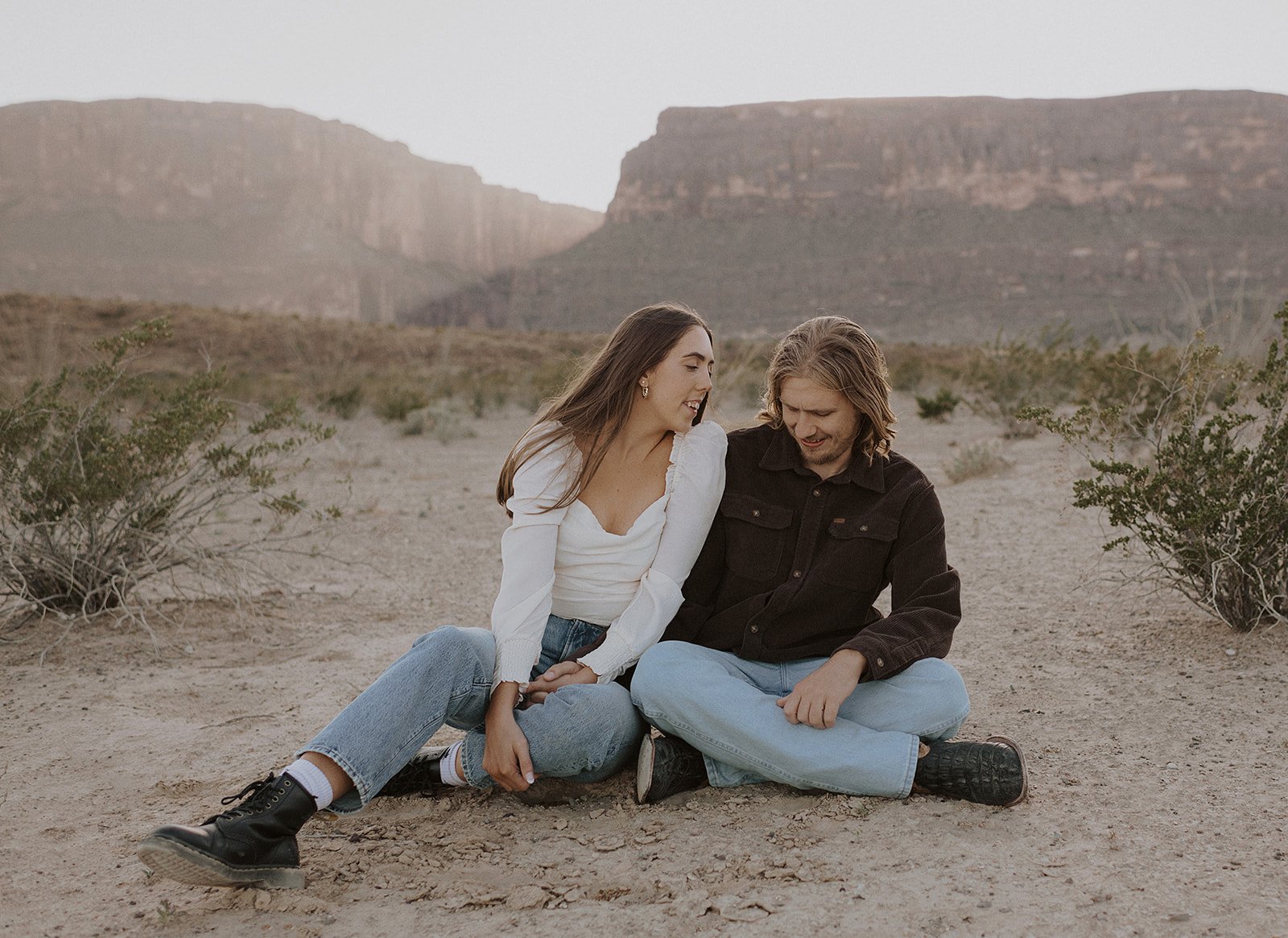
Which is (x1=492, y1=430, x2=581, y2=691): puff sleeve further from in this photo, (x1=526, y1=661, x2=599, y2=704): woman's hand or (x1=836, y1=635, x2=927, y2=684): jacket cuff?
(x1=836, y1=635, x2=927, y2=684): jacket cuff

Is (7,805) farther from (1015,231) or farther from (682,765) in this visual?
(1015,231)

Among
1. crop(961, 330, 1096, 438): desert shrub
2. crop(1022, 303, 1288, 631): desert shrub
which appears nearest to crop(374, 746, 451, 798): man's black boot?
crop(1022, 303, 1288, 631): desert shrub

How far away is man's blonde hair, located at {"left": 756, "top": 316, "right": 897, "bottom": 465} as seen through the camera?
7.95 feet

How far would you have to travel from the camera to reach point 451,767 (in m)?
2.44

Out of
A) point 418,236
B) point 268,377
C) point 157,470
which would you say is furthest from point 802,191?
point 157,470

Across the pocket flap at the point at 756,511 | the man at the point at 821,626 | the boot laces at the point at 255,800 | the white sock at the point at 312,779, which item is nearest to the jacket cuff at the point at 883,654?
the man at the point at 821,626

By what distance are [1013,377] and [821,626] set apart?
9392 mm

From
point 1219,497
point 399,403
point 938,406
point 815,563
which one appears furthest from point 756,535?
point 399,403

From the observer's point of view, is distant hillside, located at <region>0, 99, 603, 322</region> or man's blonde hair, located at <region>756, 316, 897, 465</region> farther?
distant hillside, located at <region>0, 99, 603, 322</region>

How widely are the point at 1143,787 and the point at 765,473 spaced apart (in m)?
1.17

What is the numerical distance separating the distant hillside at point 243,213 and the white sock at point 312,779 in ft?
223

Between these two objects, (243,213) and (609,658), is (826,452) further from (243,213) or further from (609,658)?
(243,213)

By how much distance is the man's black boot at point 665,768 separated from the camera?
2383mm

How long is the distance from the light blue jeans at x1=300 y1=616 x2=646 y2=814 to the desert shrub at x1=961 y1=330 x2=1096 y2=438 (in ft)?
29.6
